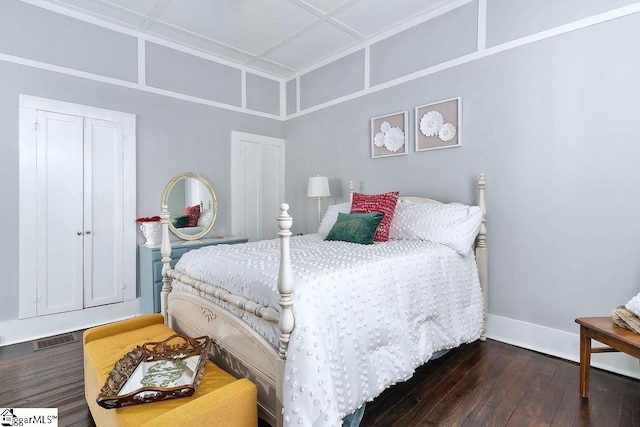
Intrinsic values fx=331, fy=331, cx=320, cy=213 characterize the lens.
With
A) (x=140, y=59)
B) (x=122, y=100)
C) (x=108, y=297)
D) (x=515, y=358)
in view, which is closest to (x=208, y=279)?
(x=108, y=297)

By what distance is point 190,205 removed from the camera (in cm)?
392

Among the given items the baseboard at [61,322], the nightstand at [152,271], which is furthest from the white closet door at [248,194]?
the baseboard at [61,322]

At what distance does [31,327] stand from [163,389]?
8.24ft

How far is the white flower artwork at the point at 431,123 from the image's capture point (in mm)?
3137

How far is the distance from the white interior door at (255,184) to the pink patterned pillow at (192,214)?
47cm

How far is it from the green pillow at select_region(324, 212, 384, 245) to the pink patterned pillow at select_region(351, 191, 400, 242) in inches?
4.6

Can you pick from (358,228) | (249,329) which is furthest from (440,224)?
(249,329)

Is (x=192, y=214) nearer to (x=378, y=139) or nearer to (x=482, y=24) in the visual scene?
(x=378, y=139)

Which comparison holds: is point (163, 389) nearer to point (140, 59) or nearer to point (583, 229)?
point (583, 229)

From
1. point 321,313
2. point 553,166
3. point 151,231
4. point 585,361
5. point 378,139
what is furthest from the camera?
point 378,139

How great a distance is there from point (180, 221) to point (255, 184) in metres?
1.13

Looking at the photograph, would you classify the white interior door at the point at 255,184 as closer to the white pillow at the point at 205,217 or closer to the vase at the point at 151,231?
the white pillow at the point at 205,217

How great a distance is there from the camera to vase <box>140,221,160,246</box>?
3412mm

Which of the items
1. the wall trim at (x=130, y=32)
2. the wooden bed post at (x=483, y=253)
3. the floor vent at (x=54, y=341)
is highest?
the wall trim at (x=130, y=32)
